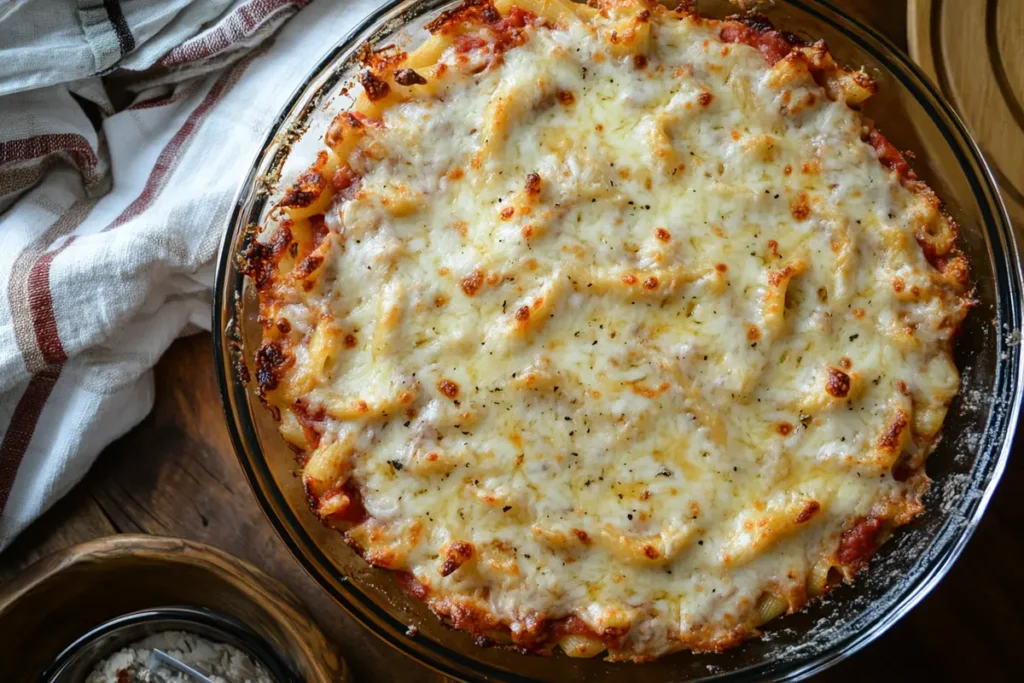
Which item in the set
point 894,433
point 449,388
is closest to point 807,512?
point 894,433

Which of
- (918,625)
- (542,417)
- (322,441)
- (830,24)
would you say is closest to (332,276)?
(322,441)

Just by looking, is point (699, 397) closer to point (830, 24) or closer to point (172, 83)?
point (830, 24)

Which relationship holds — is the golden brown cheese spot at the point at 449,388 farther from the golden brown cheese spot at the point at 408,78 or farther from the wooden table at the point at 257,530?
the wooden table at the point at 257,530

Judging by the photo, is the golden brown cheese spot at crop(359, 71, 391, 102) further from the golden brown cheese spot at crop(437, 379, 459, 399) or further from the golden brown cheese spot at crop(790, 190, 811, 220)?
the golden brown cheese spot at crop(790, 190, 811, 220)

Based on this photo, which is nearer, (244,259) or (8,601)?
(244,259)

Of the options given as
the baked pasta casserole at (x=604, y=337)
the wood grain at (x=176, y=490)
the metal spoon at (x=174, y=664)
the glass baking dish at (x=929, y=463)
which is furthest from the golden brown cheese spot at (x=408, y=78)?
the metal spoon at (x=174, y=664)

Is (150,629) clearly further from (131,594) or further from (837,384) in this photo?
(837,384)
